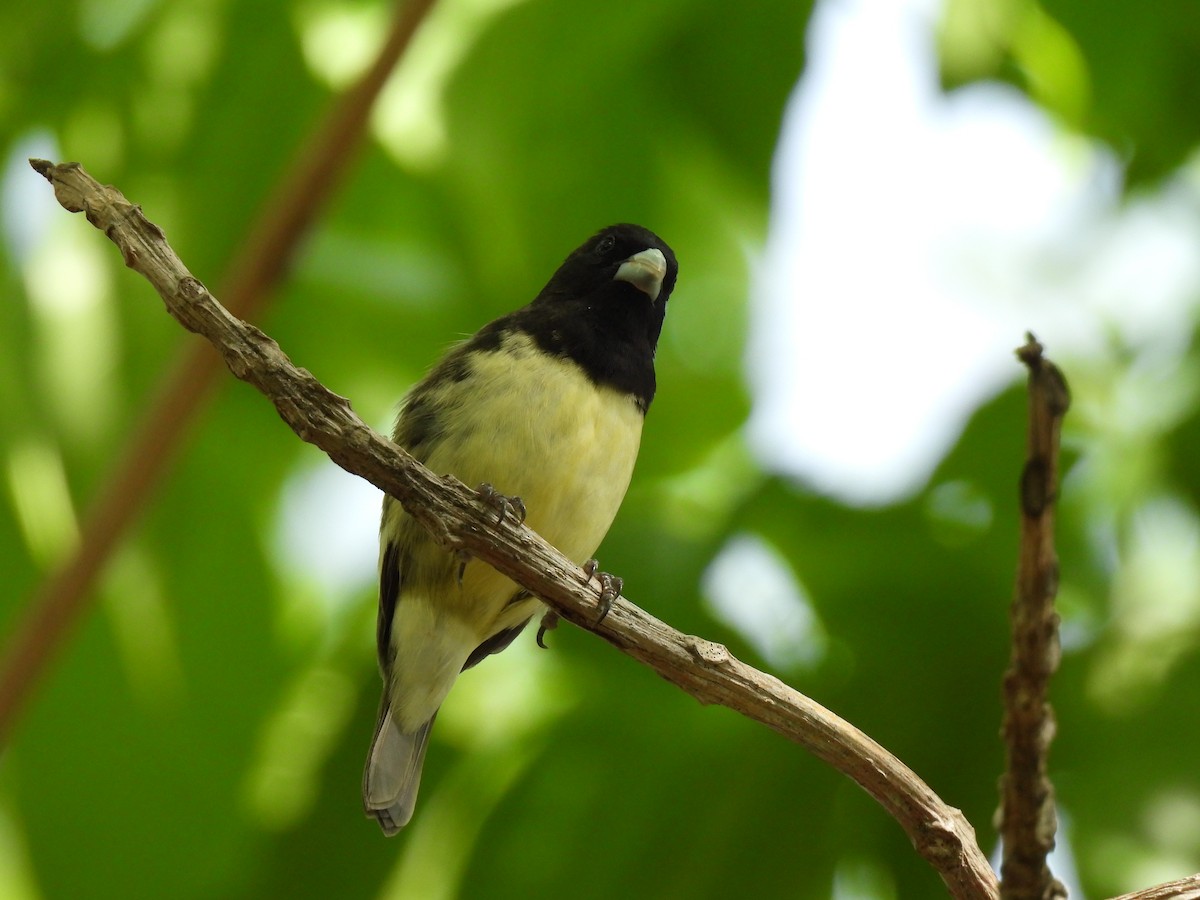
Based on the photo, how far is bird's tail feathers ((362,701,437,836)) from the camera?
353cm

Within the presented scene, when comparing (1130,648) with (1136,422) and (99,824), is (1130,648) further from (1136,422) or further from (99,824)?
(99,824)

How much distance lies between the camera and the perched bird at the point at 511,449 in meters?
3.31

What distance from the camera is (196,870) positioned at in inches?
162

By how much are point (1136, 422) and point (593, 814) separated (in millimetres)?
2131

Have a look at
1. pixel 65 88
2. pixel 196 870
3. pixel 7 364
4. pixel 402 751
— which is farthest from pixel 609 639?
pixel 65 88

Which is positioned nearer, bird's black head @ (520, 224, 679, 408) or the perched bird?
the perched bird

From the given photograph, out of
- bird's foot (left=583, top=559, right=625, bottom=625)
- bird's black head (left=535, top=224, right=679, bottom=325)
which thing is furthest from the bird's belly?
bird's black head (left=535, top=224, right=679, bottom=325)

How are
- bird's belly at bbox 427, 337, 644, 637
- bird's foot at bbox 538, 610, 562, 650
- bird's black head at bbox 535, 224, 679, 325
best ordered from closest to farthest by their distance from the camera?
bird's belly at bbox 427, 337, 644, 637 < bird's foot at bbox 538, 610, 562, 650 < bird's black head at bbox 535, 224, 679, 325

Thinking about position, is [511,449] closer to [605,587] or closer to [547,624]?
[547,624]

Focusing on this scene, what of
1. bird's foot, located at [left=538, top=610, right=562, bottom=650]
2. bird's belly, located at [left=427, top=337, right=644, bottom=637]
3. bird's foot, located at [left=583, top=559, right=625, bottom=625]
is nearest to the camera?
bird's foot, located at [left=583, top=559, right=625, bottom=625]

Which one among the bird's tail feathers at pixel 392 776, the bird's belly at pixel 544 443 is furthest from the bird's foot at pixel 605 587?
the bird's tail feathers at pixel 392 776

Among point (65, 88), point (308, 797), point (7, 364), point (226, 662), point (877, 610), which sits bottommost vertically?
point (308, 797)

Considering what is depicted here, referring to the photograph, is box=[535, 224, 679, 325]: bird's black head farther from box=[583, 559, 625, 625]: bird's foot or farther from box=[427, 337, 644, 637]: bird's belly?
box=[583, 559, 625, 625]: bird's foot

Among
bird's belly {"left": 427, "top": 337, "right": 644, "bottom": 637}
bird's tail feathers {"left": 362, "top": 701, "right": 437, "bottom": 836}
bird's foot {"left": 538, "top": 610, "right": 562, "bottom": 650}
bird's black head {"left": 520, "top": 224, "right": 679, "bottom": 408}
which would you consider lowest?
bird's tail feathers {"left": 362, "top": 701, "right": 437, "bottom": 836}
